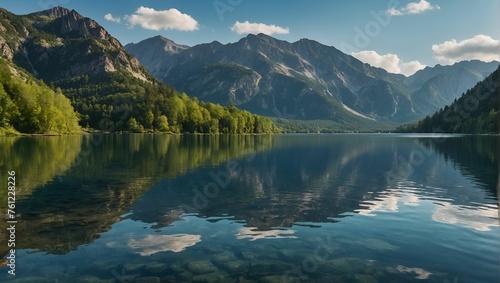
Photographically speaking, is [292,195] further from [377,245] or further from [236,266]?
[236,266]

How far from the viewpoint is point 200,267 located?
16656 mm

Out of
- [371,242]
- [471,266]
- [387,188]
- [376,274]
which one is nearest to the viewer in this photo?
[376,274]

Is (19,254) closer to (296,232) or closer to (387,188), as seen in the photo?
(296,232)

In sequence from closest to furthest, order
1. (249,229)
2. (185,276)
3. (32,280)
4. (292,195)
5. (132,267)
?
(32,280), (185,276), (132,267), (249,229), (292,195)

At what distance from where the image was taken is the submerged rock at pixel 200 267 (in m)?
16.2

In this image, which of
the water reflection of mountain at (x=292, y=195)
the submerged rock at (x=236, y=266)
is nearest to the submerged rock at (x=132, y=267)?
the submerged rock at (x=236, y=266)

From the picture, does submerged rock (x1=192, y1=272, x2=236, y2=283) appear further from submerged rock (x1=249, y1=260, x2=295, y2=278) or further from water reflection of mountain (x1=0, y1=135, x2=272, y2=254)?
water reflection of mountain (x1=0, y1=135, x2=272, y2=254)

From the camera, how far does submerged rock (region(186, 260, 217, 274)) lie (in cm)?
1617

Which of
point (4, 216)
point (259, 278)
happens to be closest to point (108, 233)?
point (4, 216)

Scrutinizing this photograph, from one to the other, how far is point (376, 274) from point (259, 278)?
18.1 ft

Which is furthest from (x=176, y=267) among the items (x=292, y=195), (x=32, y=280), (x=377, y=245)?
(x=292, y=195)

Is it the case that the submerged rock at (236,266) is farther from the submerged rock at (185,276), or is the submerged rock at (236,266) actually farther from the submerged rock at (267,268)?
the submerged rock at (185,276)

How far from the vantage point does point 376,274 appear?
1620 centimetres

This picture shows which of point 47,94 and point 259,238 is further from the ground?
point 47,94
